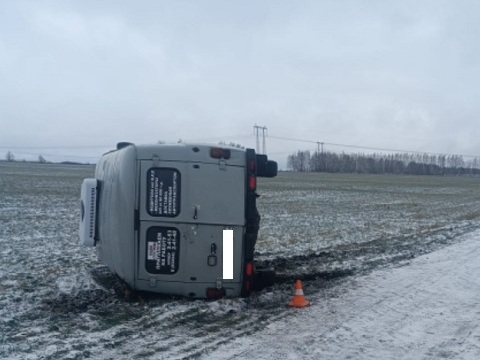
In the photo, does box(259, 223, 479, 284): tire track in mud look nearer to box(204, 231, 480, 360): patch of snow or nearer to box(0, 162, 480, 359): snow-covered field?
box(0, 162, 480, 359): snow-covered field

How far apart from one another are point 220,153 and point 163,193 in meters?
0.94

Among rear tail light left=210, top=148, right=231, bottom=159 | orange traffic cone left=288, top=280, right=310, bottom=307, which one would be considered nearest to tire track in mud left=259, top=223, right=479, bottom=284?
orange traffic cone left=288, top=280, right=310, bottom=307

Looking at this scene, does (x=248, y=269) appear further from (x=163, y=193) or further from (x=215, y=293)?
(x=163, y=193)

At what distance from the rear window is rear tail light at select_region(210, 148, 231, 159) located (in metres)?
0.58

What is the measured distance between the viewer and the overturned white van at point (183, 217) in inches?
298

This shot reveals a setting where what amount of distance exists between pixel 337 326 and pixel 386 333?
22.9 inches

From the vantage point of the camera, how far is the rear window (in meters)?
7.58

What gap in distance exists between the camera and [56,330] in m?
6.46

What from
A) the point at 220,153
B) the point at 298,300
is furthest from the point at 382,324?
the point at 220,153

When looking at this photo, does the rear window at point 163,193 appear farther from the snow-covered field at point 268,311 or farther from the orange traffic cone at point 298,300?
the orange traffic cone at point 298,300

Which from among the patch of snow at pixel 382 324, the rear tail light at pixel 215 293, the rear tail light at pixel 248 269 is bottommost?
the patch of snow at pixel 382 324

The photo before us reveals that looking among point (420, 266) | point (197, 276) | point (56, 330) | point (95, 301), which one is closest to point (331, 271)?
point (420, 266)

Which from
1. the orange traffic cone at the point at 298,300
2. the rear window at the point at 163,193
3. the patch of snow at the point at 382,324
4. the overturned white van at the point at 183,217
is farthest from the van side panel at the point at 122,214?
the orange traffic cone at the point at 298,300

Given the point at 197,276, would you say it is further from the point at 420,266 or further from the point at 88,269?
the point at 420,266
